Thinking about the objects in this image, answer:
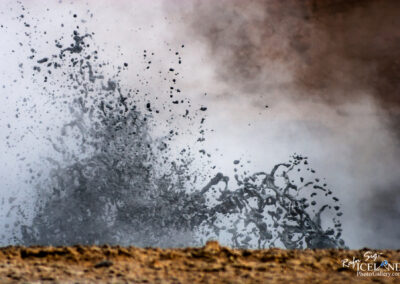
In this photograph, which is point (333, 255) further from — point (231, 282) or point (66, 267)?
point (66, 267)

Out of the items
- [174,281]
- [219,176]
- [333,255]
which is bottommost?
[174,281]

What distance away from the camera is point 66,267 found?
6316 millimetres

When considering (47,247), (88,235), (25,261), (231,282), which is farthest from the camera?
(88,235)

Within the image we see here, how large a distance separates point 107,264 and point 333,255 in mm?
3709

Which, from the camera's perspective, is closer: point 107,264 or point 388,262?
point 107,264

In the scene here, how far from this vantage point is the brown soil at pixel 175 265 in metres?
5.81

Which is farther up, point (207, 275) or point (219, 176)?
point (219, 176)

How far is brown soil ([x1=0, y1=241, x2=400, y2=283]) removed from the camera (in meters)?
5.81

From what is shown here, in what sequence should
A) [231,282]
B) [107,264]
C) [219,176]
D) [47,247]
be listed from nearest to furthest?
[231,282]
[107,264]
[47,247]
[219,176]

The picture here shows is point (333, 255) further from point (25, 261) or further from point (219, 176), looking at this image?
point (219, 176)

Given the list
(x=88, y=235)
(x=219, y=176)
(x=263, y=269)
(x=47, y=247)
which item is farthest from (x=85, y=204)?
(x=263, y=269)

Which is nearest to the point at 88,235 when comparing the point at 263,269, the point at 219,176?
the point at 219,176

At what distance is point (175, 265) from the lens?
21.0 ft

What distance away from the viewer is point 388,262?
23.4 ft
